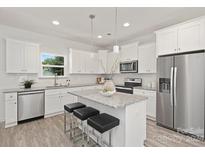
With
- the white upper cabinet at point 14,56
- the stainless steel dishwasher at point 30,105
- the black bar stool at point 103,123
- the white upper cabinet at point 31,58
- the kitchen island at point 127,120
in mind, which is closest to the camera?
the black bar stool at point 103,123

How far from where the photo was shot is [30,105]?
334 centimetres

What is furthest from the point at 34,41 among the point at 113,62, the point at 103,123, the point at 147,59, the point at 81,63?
the point at 147,59

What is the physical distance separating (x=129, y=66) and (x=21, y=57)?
139 inches

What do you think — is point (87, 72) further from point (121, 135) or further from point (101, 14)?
point (121, 135)

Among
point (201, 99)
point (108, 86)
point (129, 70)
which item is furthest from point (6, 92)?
point (201, 99)

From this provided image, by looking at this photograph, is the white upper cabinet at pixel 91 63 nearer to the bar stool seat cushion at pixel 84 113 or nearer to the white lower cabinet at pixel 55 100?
the white lower cabinet at pixel 55 100

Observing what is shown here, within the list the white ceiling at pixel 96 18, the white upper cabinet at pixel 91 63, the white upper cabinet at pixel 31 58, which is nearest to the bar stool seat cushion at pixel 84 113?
the white ceiling at pixel 96 18

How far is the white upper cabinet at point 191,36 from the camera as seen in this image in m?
2.45

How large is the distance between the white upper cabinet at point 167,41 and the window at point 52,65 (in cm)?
343

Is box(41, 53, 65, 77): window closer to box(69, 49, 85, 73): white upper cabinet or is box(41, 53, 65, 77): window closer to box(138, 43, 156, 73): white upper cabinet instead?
box(69, 49, 85, 73): white upper cabinet

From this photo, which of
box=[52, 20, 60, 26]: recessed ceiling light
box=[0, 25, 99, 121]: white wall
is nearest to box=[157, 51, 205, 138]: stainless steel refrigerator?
box=[52, 20, 60, 26]: recessed ceiling light

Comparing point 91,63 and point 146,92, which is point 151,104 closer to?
point 146,92

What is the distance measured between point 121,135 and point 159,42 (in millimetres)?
2578

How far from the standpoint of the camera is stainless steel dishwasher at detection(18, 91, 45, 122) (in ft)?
10.5
